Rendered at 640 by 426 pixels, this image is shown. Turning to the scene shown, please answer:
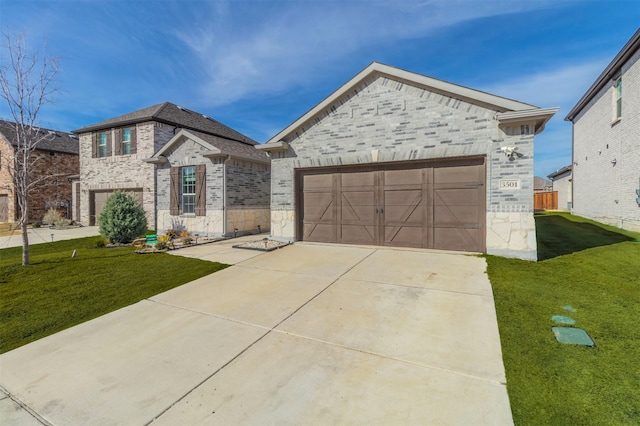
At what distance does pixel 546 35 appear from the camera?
27.5 feet

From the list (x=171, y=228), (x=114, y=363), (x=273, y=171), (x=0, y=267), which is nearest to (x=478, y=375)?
(x=114, y=363)

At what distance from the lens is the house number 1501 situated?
7168 mm

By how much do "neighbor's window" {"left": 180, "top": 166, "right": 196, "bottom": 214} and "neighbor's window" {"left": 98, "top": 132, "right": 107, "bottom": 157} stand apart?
8378 mm

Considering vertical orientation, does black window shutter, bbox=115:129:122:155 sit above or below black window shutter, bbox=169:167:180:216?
above

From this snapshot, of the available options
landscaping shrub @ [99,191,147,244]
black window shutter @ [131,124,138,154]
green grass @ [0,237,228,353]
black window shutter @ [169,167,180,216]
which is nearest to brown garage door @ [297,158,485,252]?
green grass @ [0,237,228,353]

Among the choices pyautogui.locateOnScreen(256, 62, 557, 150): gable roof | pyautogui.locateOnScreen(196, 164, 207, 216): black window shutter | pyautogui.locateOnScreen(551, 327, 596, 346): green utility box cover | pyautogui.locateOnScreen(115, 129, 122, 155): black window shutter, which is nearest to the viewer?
pyautogui.locateOnScreen(551, 327, 596, 346): green utility box cover

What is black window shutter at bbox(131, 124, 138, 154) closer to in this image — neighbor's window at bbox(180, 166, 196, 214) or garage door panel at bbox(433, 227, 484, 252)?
neighbor's window at bbox(180, 166, 196, 214)

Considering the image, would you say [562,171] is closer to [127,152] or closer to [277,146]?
[277,146]

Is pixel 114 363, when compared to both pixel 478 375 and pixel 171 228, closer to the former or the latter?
pixel 478 375

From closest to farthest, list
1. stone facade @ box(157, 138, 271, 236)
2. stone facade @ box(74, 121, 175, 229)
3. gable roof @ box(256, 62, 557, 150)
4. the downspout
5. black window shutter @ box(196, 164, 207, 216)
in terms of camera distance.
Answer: gable roof @ box(256, 62, 557, 150) → the downspout → stone facade @ box(157, 138, 271, 236) → black window shutter @ box(196, 164, 207, 216) → stone facade @ box(74, 121, 175, 229)

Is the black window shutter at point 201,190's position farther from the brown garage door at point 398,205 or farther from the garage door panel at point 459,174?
the garage door panel at point 459,174

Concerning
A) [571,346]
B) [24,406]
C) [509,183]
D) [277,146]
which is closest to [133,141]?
[277,146]

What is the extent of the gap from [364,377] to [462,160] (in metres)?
7.09

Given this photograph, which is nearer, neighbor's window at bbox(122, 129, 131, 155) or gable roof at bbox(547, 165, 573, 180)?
neighbor's window at bbox(122, 129, 131, 155)
